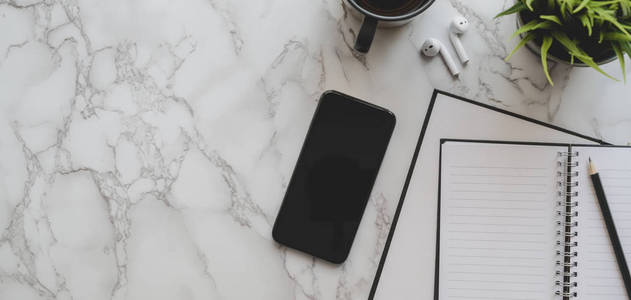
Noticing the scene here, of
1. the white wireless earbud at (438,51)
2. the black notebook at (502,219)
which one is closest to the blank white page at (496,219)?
the black notebook at (502,219)

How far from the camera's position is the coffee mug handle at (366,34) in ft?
2.01

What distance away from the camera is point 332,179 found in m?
0.71

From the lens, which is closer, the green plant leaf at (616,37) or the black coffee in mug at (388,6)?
the green plant leaf at (616,37)

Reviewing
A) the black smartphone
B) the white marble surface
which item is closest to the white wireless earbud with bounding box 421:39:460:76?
the white marble surface

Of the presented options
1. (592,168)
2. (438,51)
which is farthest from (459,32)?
(592,168)

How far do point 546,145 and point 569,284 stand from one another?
206 millimetres

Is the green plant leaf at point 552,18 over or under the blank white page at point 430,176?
over

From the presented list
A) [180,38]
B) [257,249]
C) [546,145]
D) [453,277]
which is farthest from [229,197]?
[546,145]

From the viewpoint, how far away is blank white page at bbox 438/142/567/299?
70 centimetres

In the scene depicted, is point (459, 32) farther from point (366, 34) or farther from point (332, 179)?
point (332, 179)

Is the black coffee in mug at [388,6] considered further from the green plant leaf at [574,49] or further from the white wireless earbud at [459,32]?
the green plant leaf at [574,49]

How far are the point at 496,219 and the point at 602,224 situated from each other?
0.50 ft

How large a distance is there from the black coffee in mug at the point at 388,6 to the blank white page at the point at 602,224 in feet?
1.11

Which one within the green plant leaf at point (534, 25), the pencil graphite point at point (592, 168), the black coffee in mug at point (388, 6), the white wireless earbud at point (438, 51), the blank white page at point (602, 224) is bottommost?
the blank white page at point (602, 224)
